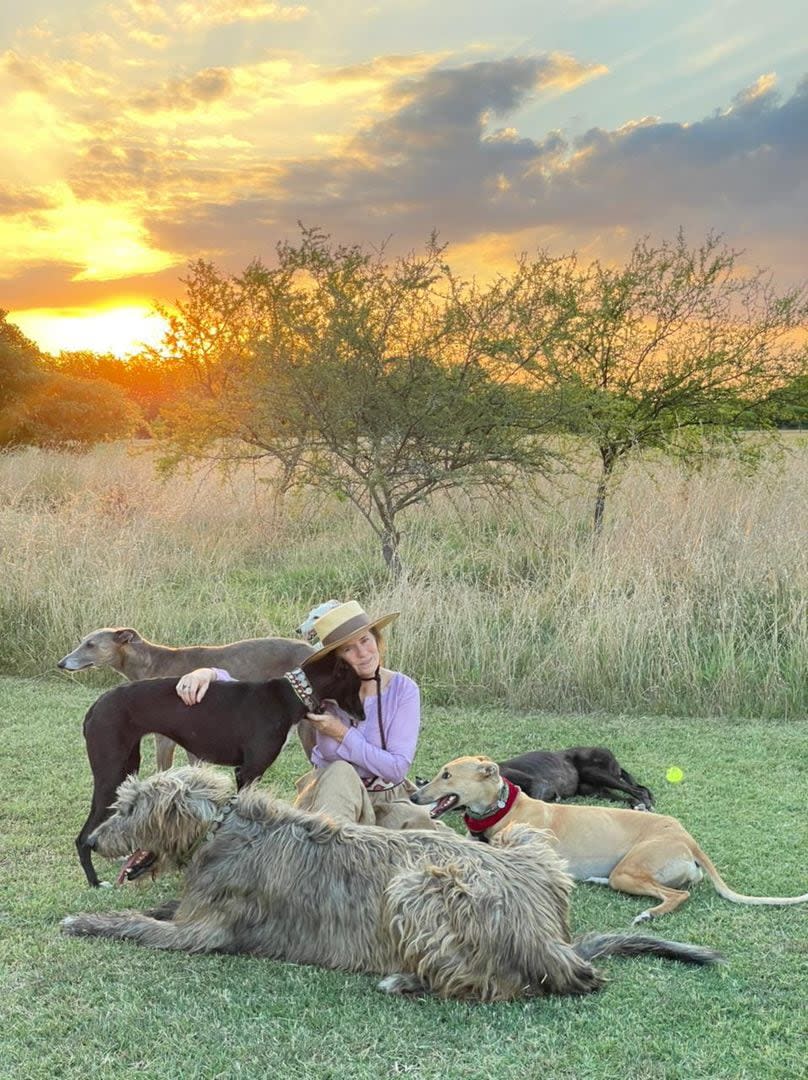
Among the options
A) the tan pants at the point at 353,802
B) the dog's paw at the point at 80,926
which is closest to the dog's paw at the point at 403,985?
the tan pants at the point at 353,802

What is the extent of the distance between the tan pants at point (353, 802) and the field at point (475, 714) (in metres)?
0.76

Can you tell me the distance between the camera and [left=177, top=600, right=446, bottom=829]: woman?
4438 millimetres

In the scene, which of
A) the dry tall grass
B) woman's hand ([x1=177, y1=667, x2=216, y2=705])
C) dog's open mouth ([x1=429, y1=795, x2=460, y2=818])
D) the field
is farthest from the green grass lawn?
the dry tall grass

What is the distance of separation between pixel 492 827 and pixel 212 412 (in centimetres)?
796

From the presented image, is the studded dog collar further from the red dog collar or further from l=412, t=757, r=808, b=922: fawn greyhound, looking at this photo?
the red dog collar

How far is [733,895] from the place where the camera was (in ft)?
13.6

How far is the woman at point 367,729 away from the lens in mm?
4438

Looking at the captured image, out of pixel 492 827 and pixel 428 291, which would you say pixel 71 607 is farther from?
Result: pixel 492 827

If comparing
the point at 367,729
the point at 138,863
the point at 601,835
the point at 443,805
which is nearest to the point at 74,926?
the point at 138,863

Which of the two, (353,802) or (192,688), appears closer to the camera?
(353,802)

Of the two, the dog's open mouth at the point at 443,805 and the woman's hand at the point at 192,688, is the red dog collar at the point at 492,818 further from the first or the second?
the woman's hand at the point at 192,688

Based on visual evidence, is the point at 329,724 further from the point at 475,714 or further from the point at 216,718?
the point at 475,714

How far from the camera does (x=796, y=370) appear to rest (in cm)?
1220

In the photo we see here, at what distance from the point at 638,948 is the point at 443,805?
123 cm
